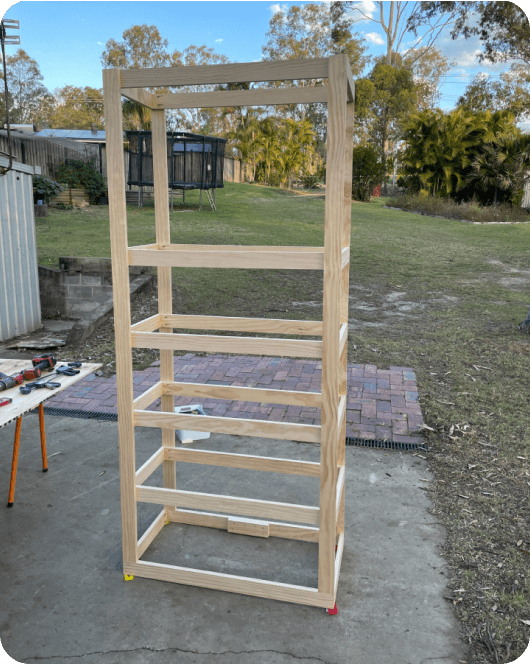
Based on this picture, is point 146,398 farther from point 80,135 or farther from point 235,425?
point 80,135

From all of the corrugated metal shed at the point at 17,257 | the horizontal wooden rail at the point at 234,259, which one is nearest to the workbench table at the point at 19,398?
the horizontal wooden rail at the point at 234,259

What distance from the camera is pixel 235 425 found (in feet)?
7.82

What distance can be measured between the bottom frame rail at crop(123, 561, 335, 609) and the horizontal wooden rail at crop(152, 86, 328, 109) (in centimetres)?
200

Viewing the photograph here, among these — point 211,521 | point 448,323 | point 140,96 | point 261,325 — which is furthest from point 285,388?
point 448,323

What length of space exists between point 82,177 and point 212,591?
16542 mm

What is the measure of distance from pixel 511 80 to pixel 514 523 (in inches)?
1441

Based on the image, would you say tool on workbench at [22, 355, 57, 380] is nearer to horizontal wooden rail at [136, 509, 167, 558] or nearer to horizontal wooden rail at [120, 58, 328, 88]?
horizontal wooden rail at [136, 509, 167, 558]

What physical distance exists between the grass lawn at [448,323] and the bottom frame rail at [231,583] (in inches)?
24.4

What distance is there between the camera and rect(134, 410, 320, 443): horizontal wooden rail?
2279 millimetres

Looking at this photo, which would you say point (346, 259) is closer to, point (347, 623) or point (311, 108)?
point (347, 623)

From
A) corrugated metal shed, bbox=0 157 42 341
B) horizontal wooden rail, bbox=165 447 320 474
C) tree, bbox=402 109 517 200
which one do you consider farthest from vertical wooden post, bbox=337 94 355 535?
tree, bbox=402 109 517 200

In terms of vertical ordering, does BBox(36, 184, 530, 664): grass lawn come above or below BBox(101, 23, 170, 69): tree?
below

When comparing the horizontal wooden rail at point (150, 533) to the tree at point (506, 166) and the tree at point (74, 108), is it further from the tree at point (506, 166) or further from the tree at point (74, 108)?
the tree at point (74, 108)

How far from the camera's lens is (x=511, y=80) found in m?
33.0
